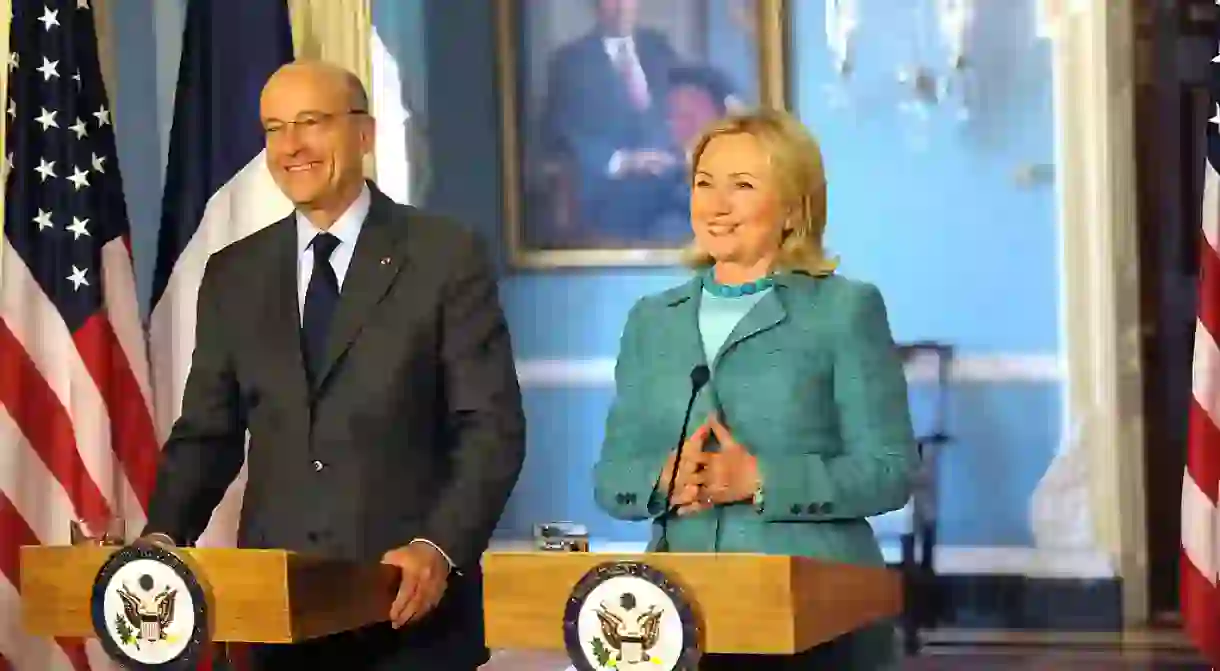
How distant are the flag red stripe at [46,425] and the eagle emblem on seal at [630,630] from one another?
239 cm

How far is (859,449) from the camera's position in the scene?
2.23 meters

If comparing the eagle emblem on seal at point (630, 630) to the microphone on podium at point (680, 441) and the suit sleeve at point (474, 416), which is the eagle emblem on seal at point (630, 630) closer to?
the microphone on podium at point (680, 441)

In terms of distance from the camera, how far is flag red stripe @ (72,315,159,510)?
13.3 ft

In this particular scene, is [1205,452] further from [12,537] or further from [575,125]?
[575,125]

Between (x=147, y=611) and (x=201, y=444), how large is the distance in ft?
1.84

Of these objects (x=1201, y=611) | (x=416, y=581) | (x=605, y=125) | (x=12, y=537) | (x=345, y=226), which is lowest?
(x=1201, y=611)

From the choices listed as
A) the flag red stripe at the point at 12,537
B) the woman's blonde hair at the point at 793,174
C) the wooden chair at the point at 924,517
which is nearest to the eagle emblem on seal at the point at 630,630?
the woman's blonde hair at the point at 793,174

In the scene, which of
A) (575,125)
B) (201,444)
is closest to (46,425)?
(201,444)

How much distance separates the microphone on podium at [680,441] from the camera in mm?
2129

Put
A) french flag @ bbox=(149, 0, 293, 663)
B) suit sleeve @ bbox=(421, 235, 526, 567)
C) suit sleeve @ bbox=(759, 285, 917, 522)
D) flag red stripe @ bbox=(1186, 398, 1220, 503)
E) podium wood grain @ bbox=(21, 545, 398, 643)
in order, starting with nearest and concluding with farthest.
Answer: podium wood grain @ bbox=(21, 545, 398, 643), suit sleeve @ bbox=(759, 285, 917, 522), suit sleeve @ bbox=(421, 235, 526, 567), flag red stripe @ bbox=(1186, 398, 1220, 503), french flag @ bbox=(149, 0, 293, 663)

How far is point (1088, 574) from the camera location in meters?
6.40

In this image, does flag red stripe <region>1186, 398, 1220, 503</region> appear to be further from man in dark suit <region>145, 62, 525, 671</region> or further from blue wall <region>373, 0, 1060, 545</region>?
blue wall <region>373, 0, 1060, 545</region>

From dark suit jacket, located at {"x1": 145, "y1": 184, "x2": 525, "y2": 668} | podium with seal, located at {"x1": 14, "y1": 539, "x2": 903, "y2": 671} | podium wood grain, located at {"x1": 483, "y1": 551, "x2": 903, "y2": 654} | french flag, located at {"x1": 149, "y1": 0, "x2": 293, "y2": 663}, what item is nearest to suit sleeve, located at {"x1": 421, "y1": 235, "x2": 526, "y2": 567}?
dark suit jacket, located at {"x1": 145, "y1": 184, "x2": 525, "y2": 668}

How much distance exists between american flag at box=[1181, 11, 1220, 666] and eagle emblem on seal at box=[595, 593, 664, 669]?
2.48 m
